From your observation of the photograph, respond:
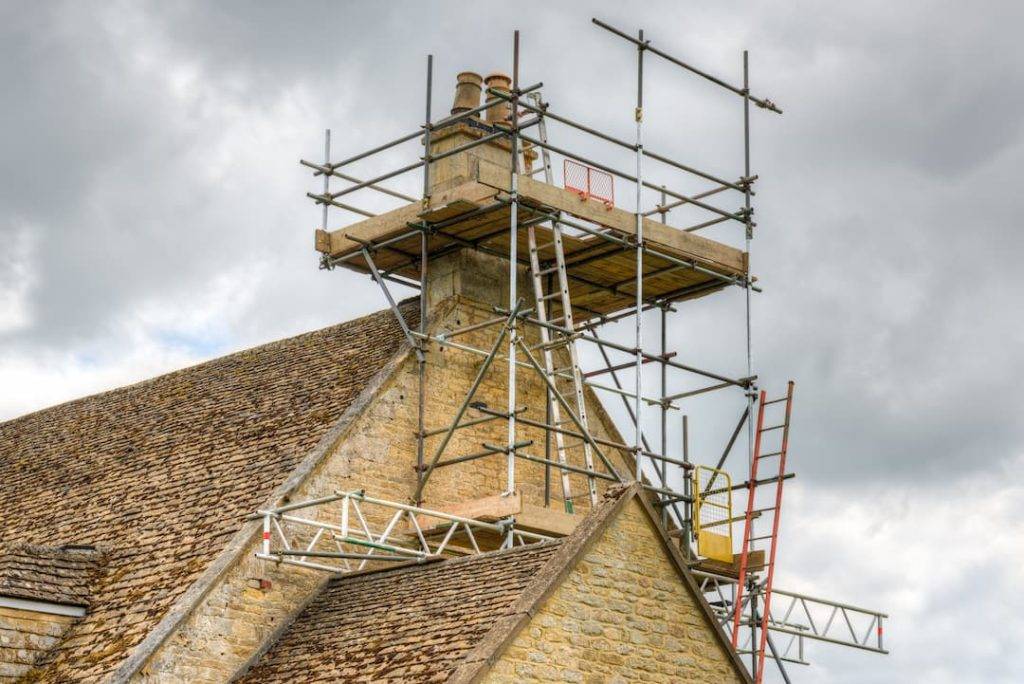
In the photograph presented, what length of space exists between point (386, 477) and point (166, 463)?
137 inches

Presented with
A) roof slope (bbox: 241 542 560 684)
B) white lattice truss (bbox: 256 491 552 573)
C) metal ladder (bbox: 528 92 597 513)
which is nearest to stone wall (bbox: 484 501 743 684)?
roof slope (bbox: 241 542 560 684)

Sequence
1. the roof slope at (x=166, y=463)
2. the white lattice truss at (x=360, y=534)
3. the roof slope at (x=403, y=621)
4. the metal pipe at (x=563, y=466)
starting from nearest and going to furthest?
the roof slope at (x=403, y=621)
the white lattice truss at (x=360, y=534)
the roof slope at (x=166, y=463)
the metal pipe at (x=563, y=466)

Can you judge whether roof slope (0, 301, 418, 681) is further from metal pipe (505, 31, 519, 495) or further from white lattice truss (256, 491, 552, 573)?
metal pipe (505, 31, 519, 495)

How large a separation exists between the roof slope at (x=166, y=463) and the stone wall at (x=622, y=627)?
14.7ft

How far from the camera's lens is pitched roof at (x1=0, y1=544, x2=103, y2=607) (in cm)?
2064

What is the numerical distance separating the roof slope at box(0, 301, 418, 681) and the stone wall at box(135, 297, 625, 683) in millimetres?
463

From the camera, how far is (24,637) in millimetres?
20469

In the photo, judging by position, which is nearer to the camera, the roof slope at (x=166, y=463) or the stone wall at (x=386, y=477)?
the stone wall at (x=386, y=477)

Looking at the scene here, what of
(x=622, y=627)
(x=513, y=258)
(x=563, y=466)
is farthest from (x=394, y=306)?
(x=622, y=627)

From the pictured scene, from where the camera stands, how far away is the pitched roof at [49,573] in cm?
2064

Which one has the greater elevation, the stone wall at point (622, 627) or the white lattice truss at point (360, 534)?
the white lattice truss at point (360, 534)

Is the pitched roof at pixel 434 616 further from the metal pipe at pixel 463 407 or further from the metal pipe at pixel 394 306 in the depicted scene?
the metal pipe at pixel 394 306

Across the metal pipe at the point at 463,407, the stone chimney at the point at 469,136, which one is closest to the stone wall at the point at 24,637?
the metal pipe at the point at 463,407

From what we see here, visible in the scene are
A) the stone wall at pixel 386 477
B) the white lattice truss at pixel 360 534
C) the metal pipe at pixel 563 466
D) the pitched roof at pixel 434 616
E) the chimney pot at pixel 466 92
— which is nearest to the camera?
the pitched roof at pixel 434 616
